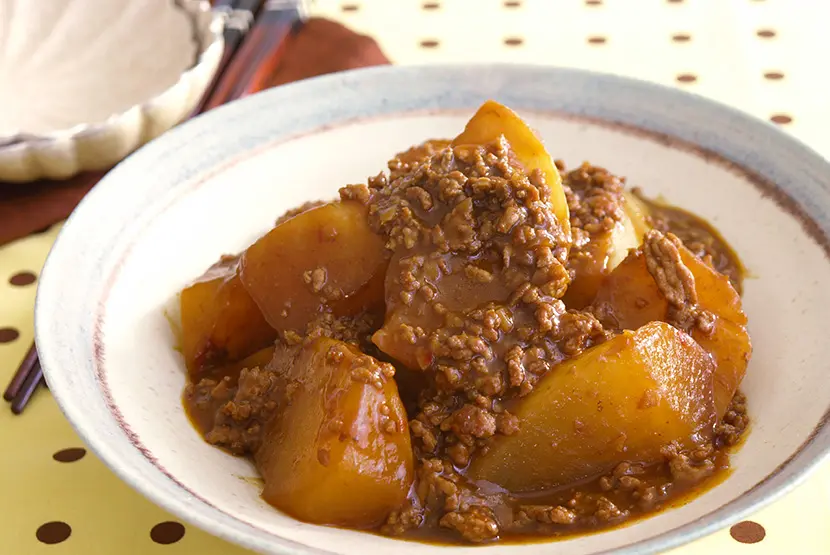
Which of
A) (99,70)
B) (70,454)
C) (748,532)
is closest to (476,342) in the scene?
(748,532)

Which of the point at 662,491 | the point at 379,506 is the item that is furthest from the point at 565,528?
the point at 379,506

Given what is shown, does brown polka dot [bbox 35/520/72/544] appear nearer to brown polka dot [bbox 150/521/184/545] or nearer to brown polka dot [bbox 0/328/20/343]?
brown polka dot [bbox 150/521/184/545]

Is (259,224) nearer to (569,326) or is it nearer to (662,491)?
(569,326)

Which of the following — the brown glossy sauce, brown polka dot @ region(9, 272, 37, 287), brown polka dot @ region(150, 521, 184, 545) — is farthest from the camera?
brown polka dot @ region(9, 272, 37, 287)

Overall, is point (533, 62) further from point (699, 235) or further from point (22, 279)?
point (22, 279)

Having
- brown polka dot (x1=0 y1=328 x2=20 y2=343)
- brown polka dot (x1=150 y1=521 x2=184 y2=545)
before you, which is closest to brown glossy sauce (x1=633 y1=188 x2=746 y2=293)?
brown polka dot (x1=150 y1=521 x2=184 y2=545)

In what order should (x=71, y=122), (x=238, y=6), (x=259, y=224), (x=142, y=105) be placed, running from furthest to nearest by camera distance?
(x=238, y=6) < (x=71, y=122) < (x=142, y=105) < (x=259, y=224)
